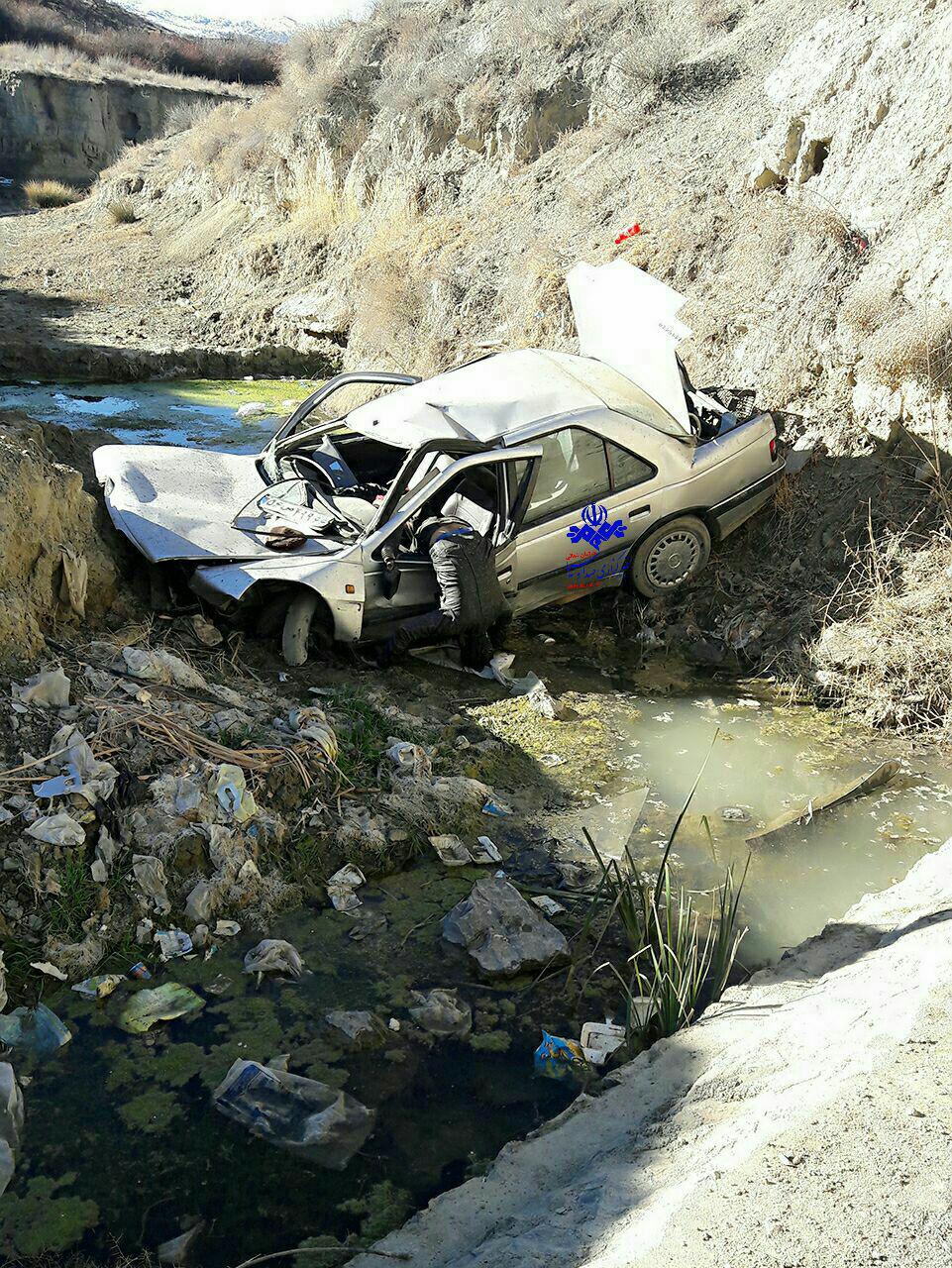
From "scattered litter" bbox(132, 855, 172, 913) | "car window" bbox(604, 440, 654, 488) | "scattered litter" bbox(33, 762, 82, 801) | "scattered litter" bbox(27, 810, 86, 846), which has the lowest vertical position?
"scattered litter" bbox(132, 855, 172, 913)

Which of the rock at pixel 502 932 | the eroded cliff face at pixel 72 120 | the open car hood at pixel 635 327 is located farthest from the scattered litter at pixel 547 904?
the eroded cliff face at pixel 72 120

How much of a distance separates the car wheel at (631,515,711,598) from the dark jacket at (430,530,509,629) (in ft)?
4.53

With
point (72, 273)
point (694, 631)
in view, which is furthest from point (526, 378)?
point (72, 273)

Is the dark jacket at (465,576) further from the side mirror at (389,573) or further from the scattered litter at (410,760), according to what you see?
the scattered litter at (410,760)

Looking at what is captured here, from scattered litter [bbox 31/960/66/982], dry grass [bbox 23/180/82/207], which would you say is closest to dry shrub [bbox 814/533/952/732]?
scattered litter [bbox 31/960/66/982]

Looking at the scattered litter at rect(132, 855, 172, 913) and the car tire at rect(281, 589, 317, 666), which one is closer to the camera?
the scattered litter at rect(132, 855, 172, 913)

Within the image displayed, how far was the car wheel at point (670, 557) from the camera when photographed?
24.7 ft

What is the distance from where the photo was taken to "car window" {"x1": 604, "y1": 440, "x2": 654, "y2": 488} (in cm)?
716

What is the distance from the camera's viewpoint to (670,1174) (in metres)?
2.74

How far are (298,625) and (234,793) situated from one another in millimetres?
1754

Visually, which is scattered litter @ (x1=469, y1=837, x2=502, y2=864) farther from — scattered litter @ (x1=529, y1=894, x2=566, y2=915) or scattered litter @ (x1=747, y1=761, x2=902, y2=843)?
scattered litter @ (x1=747, y1=761, x2=902, y2=843)

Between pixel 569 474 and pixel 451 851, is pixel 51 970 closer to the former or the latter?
pixel 451 851

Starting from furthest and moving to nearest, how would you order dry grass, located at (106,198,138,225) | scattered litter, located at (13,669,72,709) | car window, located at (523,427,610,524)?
dry grass, located at (106,198,138,225) → car window, located at (523,427,610,524) → scattered litter, located at (13,669,72,709)

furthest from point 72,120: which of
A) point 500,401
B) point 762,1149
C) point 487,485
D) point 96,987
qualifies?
point 762,1149
